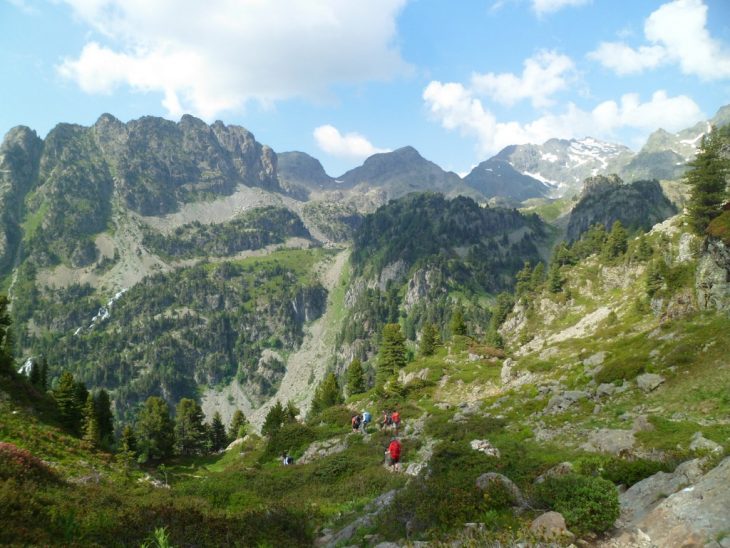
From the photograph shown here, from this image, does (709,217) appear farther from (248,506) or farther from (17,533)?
(17,533)

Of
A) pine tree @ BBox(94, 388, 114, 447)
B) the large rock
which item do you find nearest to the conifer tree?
pine tree @ BBox(94, 388, 114, 447)

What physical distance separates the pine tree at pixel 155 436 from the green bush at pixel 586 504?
88755 mm

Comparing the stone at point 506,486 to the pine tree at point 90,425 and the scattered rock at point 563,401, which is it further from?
the pine tree at point 90,425

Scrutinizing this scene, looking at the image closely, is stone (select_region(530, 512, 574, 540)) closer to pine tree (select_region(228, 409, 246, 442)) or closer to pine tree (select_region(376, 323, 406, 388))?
pine tree (select_region(376, 323, 406, 388))

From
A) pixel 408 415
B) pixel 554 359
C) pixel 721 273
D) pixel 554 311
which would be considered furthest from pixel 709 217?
pixel 554 311

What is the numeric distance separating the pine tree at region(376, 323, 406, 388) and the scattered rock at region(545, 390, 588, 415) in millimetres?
50987

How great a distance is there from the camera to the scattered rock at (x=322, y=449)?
4266 centimetres

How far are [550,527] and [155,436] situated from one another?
9039 cm

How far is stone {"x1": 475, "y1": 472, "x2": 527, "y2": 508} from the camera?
1207 centimetres

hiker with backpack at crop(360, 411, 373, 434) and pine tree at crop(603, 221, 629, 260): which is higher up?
pine tree at crop(603, 221, 629, 260)

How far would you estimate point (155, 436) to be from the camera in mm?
83438

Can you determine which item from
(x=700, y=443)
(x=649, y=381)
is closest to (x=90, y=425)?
(x=649, y=381)

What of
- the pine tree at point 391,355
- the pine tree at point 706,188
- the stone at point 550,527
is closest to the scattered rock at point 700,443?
the stone at point 550,527

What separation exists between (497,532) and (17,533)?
38.5ft
